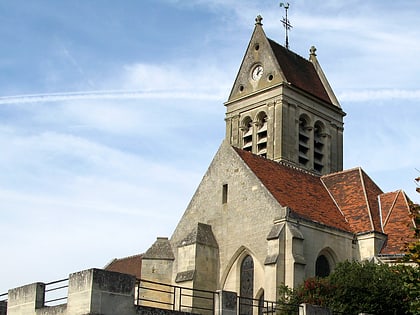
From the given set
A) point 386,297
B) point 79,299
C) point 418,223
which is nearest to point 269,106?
point 386,297

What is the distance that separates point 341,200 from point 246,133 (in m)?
11.3

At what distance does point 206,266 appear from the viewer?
32875 mm

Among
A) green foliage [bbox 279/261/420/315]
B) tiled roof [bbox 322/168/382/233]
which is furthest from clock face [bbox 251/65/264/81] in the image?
green foliage [bbox 279/261/420/315]

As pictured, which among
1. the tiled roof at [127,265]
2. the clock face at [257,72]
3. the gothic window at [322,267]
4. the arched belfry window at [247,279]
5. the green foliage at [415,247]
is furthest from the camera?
the clock face at [257,72]

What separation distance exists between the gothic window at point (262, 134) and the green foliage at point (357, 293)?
16.9 meters

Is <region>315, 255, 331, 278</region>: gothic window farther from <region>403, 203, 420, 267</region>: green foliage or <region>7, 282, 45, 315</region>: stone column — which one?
<region>7, 282, 45, 315</region>: stone column

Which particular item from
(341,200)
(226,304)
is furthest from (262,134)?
(226,304)

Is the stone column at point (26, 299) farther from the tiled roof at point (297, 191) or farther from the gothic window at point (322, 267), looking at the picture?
the gothic window at point (322, 267)

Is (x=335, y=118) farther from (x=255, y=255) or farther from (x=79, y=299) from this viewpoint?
(x=79, y=299)

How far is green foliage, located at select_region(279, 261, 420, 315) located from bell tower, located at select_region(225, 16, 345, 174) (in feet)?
52.2

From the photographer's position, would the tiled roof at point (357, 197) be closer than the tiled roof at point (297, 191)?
No

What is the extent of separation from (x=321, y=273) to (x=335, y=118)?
17.4 m

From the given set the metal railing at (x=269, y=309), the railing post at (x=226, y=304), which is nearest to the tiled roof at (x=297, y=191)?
the metal railing at (x=269, y=309)

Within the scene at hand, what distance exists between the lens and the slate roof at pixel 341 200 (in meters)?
33.2
